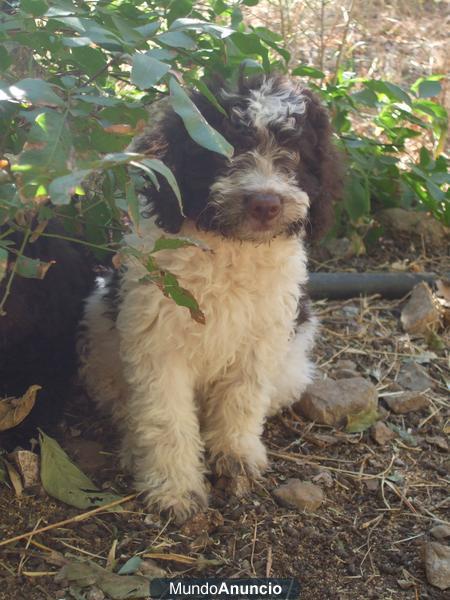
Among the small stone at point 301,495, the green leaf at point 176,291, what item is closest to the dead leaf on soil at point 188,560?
the small stone at point 301,495

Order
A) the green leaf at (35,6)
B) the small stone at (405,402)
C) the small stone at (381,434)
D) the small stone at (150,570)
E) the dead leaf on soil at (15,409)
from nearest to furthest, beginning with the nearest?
the green leaf at (35,6)
the small stone at (150,570)
the dead leaf on soil at (15,409)
the small stone at (381,434)
the small stone at (405,402)

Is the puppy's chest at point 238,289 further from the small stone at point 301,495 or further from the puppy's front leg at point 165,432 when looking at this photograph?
the small stone at point 301,495

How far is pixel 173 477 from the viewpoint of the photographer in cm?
321

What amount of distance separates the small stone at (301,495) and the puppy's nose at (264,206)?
1.11 metres

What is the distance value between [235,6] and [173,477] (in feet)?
5.94

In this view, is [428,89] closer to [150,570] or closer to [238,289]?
[238,289]

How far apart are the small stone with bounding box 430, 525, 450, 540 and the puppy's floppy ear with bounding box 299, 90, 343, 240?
118 centimetres

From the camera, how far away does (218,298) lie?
3.11 m

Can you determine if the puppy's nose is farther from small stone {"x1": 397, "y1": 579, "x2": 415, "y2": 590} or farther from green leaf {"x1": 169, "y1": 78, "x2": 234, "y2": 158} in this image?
small stone {"x1": 397, "y1": 579, "x2": 415, "y2": 590}

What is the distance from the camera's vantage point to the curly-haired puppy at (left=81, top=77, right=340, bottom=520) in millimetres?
2889

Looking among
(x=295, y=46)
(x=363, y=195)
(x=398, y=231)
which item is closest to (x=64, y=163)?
(x=363, y=195)

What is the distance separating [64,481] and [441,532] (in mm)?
1395

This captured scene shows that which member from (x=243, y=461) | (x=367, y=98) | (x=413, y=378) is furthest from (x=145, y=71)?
(x=367, y=98)

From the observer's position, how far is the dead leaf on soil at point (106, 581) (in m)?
2.63
